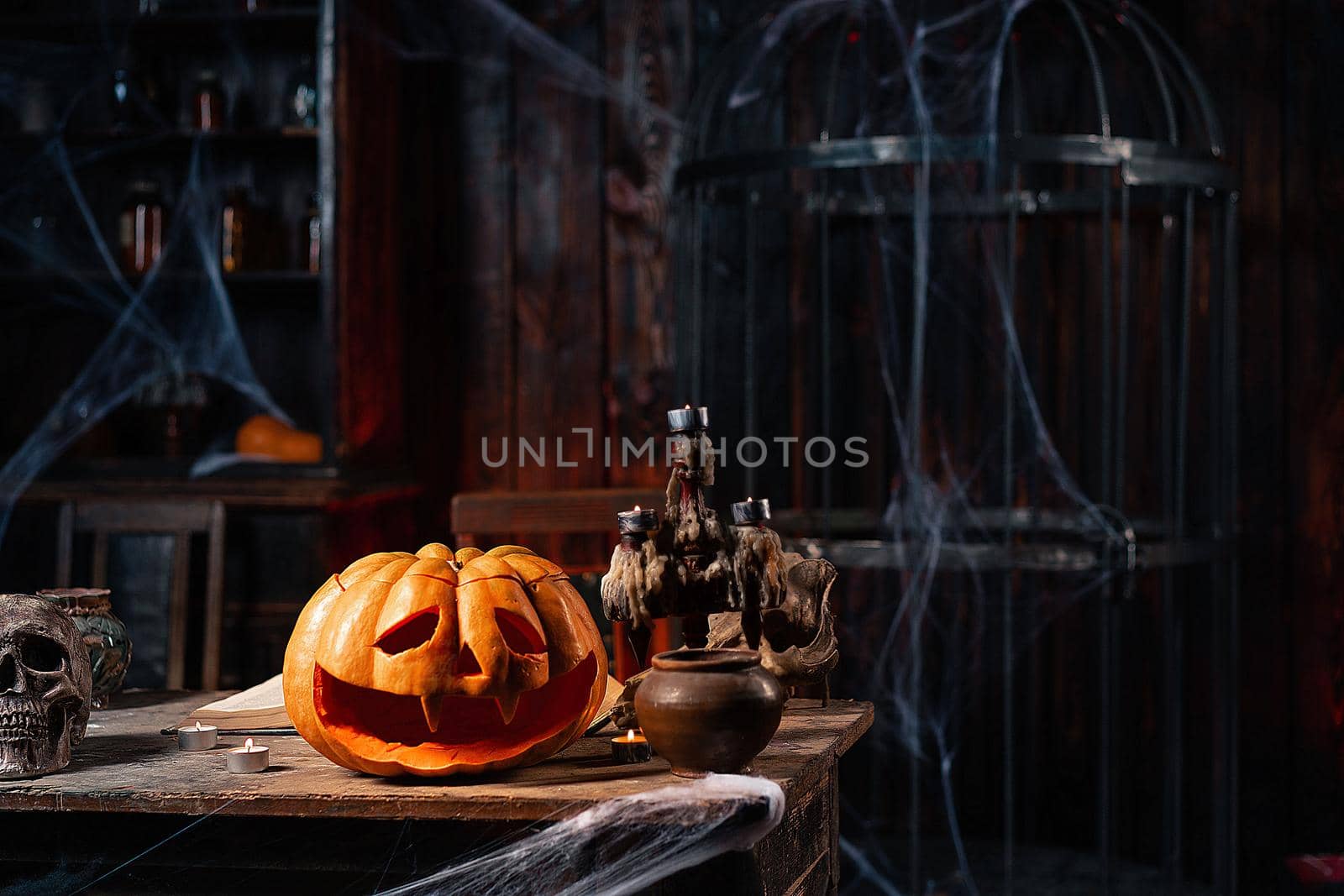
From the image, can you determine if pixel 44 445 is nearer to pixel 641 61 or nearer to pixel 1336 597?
pixel 641 61

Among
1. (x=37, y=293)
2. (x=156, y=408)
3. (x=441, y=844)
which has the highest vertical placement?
(x=37, y=293)

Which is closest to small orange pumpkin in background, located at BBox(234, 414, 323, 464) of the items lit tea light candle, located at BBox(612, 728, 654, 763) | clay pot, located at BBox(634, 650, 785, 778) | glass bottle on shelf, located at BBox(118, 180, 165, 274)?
glass bottle on shelf, located at BBox(118, 180, 165, 274)

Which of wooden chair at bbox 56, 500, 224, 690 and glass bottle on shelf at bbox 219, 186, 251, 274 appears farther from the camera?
glass bottle on shelf at bbox 219, 186, 251, 274

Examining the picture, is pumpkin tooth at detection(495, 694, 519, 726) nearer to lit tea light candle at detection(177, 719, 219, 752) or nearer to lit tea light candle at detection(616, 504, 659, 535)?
lit tea light candle at detection(616, 504, 659, 535)

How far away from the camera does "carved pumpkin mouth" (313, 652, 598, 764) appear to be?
1535 millimetres

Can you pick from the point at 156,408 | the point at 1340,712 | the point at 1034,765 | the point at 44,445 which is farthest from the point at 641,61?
the point at 1340,712

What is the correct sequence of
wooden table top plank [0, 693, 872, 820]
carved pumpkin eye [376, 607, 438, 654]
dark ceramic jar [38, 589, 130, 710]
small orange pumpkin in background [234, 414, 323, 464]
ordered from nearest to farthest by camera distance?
1. wooden table top plank [0, 693, 872, 820]
2. carved pumpkin eye [376, 607, 438, 654]
3. dark ceramic jar [38, 589, 130, 710]
4. small orange pumpkin in background [234, 414, 323, 464]

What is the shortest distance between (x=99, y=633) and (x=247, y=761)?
504 millimetres

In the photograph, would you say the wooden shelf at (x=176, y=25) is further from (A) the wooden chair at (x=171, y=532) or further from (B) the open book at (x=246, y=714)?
(B) the open book at (x=246, y=714)

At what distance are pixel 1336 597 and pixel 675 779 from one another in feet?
7.86

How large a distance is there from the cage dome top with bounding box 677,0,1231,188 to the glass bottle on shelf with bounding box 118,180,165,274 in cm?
137

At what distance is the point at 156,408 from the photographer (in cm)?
371

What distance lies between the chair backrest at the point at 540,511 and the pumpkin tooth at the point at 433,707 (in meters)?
1.34

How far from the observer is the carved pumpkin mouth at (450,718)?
154 centimetres
